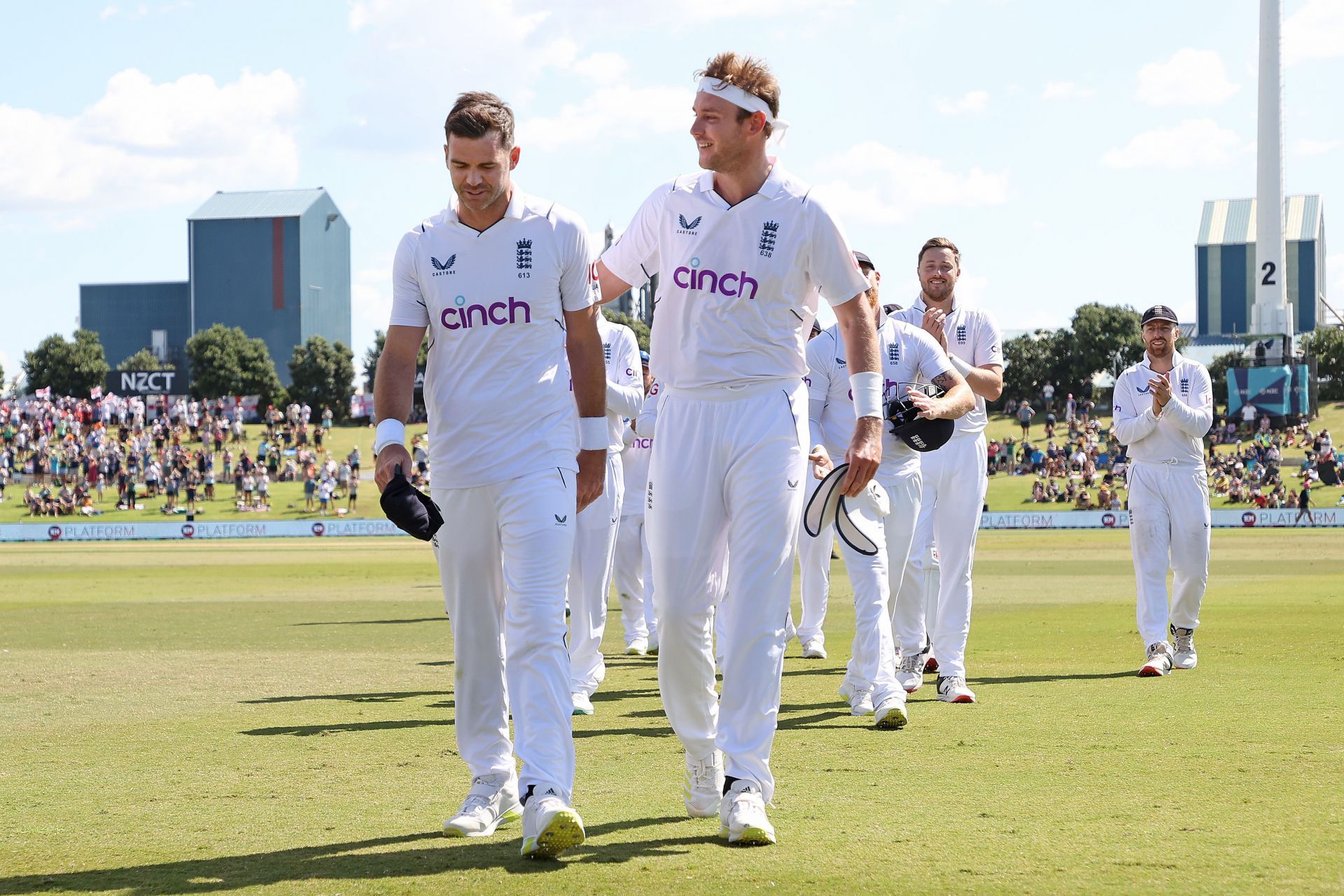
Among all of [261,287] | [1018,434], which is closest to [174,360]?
[261,287]

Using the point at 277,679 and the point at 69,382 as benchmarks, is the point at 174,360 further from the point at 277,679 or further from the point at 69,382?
the point at 277,679

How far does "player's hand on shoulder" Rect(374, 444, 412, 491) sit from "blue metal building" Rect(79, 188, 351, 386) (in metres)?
163

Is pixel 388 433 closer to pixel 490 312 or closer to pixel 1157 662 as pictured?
pixel 490 312

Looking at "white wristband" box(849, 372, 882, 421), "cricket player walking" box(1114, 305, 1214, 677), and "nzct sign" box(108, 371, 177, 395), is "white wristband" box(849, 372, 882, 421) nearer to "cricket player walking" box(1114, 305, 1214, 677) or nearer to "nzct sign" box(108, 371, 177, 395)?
"cricket player walking" box(1114, 305, 1214, 677)

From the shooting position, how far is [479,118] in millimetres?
5516

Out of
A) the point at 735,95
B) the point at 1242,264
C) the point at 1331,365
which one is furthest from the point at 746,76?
the point at 1242,264

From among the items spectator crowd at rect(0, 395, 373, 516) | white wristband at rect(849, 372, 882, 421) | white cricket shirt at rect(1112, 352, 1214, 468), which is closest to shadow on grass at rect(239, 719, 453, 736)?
white wristband at rect(849, 372, 882, 421)

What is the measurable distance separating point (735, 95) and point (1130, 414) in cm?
700

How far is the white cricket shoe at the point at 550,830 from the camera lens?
190 inches

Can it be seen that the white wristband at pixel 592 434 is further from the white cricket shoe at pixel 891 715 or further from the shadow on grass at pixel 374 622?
the shadow on grass at pixel 374 622

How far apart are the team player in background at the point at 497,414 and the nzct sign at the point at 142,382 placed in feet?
366

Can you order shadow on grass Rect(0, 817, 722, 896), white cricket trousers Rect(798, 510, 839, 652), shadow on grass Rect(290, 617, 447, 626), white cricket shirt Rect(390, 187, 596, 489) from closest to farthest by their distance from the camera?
1. shadow on grass Rect(0, 817, 722, 896)
2. white cricket shirt Rect(390, 187, 596, 489)
3. white cricket trousers Rect(798, 510, 839, 652)
4. shadow on grass Rect(290, 617, 447, 626)

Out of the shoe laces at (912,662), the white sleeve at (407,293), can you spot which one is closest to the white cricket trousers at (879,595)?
the shoe laces at (912,662)

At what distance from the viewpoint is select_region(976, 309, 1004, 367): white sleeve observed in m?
10.1
